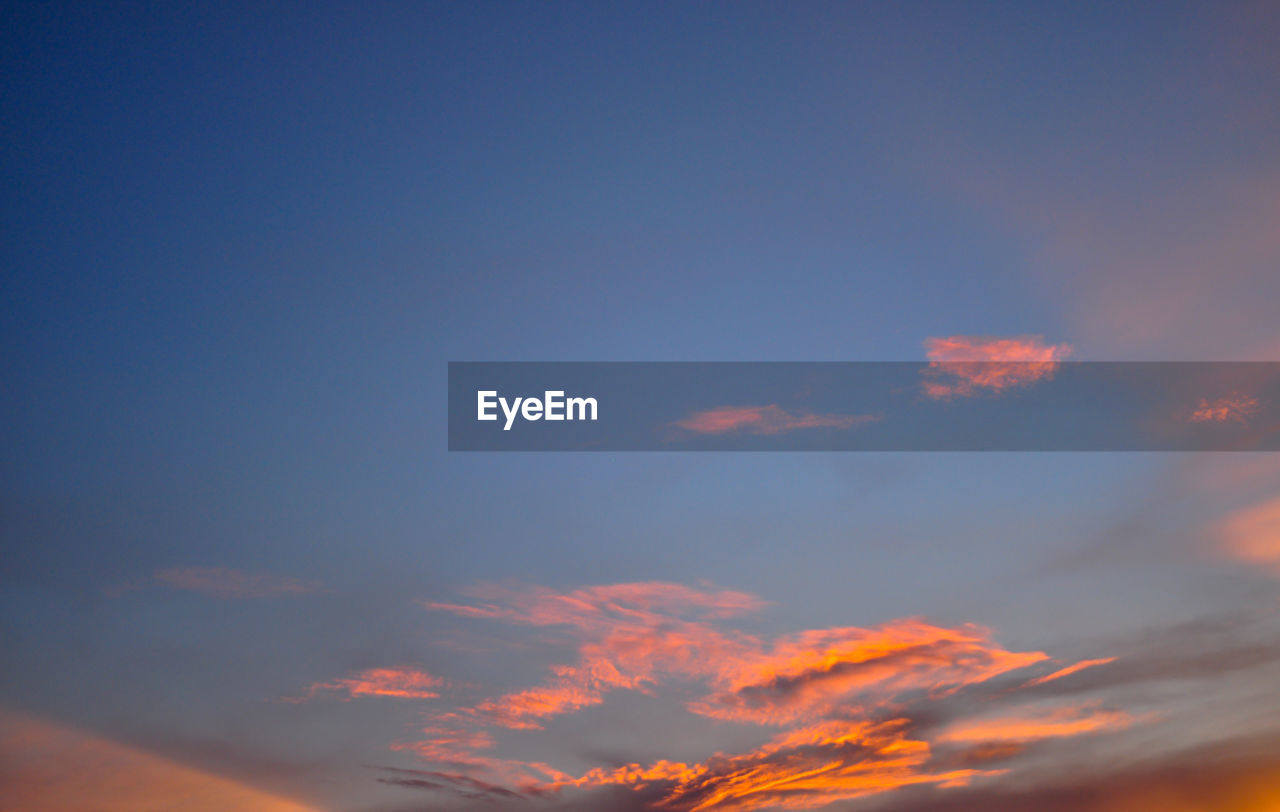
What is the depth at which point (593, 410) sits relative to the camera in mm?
46938

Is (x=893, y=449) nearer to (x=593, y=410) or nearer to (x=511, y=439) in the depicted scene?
(x=593, y=410)

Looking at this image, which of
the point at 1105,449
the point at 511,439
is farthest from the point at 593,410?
the point at 1105,449

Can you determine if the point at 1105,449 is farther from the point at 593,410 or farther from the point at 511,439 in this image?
the point at 511,439

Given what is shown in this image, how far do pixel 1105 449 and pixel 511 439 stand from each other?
79.5 ft

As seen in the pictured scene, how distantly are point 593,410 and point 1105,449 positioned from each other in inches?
825

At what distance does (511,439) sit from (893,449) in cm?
1560

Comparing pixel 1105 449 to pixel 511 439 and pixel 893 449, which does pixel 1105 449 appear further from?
pixel 511 439

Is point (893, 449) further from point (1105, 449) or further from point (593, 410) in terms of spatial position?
point (593, 410)

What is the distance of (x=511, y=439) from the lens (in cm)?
4722

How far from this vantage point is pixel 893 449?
156 feet

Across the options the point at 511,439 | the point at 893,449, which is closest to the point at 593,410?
the point at 511,439

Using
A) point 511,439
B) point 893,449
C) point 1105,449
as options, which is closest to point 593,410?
point 511,439

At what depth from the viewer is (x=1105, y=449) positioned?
47.6 metres
